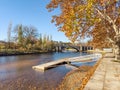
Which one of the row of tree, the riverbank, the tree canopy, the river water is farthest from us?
the row of tree

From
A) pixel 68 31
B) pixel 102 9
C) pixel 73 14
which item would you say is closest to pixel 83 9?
pixel 73 14

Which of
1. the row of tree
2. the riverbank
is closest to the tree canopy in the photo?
the riverbank

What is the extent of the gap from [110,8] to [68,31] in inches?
272

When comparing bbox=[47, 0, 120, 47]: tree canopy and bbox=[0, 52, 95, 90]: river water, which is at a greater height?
bbox=[47, 0, 120, 47]: tree canopy

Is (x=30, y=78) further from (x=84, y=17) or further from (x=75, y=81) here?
(x=84, y=17)

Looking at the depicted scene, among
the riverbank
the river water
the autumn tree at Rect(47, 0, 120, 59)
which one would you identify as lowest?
the river water

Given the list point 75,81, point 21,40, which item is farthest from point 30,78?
point 21,40

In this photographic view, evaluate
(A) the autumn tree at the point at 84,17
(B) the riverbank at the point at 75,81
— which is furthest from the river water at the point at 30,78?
(A) the autumn tree at the point at 84,17

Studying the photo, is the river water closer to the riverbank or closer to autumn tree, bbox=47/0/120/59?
the riverbank

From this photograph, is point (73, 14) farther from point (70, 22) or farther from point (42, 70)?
point (42, 70)

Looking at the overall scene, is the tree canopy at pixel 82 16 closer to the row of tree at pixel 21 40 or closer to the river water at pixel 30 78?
the river water at pixel 30 78

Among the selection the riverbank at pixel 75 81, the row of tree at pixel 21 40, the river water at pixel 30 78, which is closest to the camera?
the riverbank at pixel 75 81

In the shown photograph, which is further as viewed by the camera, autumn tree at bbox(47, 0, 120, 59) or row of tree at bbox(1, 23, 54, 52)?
row of tree at bbox(1, 23, 54, 52)

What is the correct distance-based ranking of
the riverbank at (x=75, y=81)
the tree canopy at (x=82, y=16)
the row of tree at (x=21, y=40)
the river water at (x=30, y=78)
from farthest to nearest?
the row of tree at (x=21, y=40) < the tree canopy at (x=82, y=16) < the river water at (x=30, y=78) < the riverbank at (x=75, y=81)
